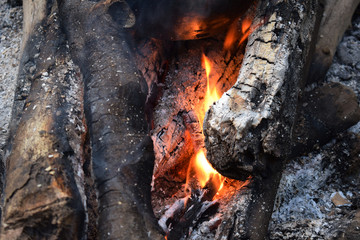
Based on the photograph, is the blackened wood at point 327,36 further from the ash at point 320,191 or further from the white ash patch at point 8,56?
the white ash patch at point 8,56

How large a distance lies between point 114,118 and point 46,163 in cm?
33

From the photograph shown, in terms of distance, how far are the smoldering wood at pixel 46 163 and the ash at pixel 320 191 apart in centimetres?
91

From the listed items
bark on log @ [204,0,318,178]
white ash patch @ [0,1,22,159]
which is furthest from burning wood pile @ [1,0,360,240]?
white ash patch @ [0,1,22,159]

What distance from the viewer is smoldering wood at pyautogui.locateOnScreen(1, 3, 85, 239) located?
4.45 ft

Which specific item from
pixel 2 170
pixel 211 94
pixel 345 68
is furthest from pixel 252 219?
pixel 345 68

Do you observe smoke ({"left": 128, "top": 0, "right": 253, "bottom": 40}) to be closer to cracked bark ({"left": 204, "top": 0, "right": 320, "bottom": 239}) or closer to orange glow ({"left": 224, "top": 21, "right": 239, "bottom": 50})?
orange glow ({"left": 224, "top": 21, "right": 239, "bottom": 50})

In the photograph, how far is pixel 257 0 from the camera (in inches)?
74.3

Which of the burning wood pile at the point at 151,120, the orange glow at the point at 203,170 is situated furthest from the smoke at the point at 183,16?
the orange glow at the point at 203,170

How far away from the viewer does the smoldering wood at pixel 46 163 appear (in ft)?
4.45

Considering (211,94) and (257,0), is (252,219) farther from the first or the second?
(257,0)

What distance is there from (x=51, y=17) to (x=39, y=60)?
254 millimetres

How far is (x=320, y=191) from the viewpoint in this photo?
2.01 m

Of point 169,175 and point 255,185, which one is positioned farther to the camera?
point 169,175

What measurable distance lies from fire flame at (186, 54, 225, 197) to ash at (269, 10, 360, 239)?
1.08 ft
